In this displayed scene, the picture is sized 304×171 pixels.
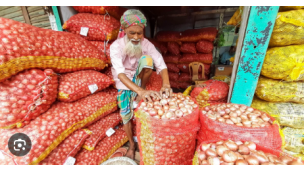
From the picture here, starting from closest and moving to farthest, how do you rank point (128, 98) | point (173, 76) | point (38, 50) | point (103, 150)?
1. point (38, 50)
2. point (103, 150)
3. point (128, 98)
4. point (173, 76)

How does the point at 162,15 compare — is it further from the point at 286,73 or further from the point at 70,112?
the point at 70,112

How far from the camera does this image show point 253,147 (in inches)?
33.0

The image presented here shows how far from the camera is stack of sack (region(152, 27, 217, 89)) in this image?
3219 mm

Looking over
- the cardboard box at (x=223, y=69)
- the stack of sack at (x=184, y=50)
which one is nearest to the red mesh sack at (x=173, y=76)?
the stack of sack at (x=184, y=50)

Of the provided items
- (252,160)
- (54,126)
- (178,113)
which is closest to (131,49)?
(178,113)

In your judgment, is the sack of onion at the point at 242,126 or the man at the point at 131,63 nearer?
the sack of onion at the point at 242,126

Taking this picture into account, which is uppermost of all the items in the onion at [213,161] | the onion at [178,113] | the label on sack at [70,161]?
the onion at [178,113]

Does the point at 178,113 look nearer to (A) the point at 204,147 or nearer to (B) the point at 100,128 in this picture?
(A) the point at 204,147

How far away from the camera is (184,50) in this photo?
3490 mm

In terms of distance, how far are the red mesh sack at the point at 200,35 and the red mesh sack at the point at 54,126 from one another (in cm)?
271

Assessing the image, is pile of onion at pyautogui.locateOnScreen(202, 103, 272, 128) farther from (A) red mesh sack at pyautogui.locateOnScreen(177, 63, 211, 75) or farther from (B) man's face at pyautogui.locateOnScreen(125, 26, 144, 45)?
(A) red mesh sack at pyautogui.locateOnScreen(177, 63, 211, 75)

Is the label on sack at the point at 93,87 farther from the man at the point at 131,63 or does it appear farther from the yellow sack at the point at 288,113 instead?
the yellow sack at the point at 288,113

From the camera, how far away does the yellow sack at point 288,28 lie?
3.78 feet

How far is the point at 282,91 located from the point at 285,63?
0.32m
